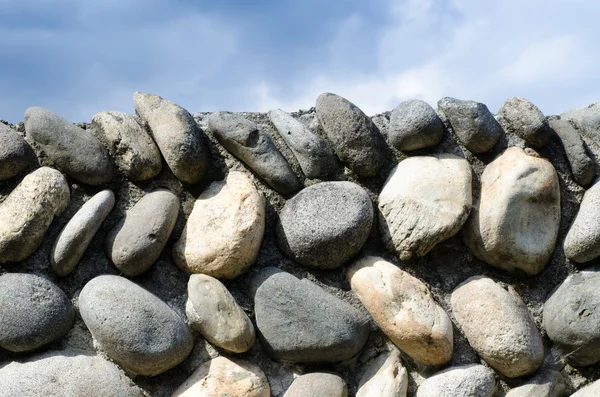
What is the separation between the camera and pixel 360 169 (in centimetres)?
231

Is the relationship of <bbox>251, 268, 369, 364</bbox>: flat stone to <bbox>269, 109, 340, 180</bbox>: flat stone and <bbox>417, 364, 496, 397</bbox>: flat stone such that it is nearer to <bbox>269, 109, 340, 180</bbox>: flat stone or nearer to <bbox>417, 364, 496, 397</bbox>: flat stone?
<bbox>417, 364, 496, 397</bbox>: flat stone

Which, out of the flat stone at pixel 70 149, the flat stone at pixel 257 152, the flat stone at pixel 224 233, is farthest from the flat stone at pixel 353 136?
the flat stone at pixel 70 149

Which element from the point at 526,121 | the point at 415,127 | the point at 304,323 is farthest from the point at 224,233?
the point at 526,121

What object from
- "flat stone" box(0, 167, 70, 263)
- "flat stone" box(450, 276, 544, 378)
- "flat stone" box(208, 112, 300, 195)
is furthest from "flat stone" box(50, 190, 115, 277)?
"flat stone" box(450, 276, 544, 378)

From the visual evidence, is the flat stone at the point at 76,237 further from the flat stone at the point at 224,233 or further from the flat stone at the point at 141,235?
the flat stone at the point at 224,233

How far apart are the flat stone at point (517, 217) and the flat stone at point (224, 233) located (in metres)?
0.64

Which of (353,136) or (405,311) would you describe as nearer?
(405,311)

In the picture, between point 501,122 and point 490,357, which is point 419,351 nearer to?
point 490,357

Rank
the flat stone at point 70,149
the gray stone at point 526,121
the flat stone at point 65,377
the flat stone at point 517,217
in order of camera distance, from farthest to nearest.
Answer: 1. the gray stone at point 526,121
2. the flat stone at point 517,217
3. the flat stone at point 70,149
4. the flat stone at point 65,377

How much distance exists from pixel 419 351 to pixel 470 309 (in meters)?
0.20

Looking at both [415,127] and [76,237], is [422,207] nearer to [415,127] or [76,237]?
[415,127]

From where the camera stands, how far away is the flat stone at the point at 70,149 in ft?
7.06

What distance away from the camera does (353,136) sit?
2.30 meters

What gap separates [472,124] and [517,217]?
31cm
